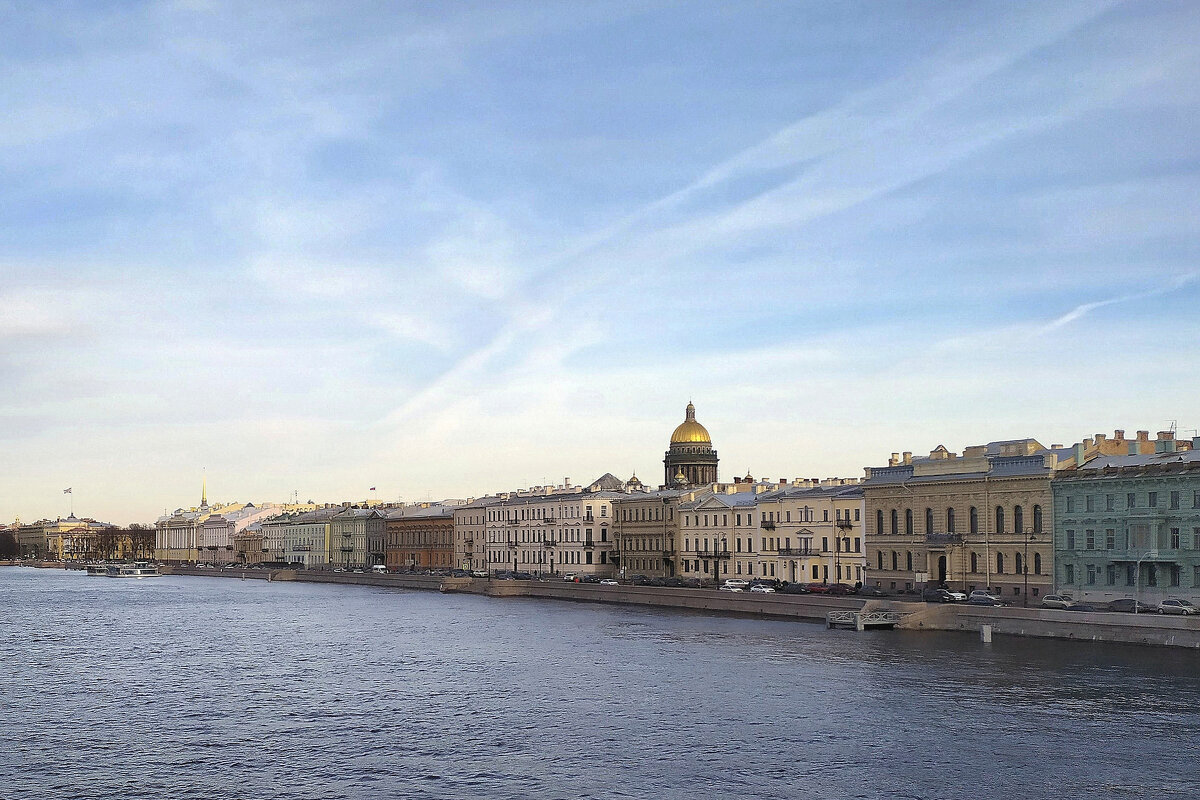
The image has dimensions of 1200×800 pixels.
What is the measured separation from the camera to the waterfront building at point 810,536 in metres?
84.0

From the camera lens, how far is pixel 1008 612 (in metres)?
58.0

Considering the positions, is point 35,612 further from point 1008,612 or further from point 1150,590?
point 1150,590

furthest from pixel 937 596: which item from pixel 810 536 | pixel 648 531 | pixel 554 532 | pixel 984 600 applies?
pixel 554 532

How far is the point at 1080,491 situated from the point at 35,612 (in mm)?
68742

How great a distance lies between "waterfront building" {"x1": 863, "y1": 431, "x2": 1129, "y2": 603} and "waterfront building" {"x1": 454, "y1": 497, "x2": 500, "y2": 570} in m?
58.7

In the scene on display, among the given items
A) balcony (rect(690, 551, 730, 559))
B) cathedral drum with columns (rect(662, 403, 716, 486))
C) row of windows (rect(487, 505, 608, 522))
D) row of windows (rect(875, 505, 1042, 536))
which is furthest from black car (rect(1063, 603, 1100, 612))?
cathedral drum with columns (rect(662, 403, 716, 486))

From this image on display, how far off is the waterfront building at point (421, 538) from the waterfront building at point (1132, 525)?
82.4 m

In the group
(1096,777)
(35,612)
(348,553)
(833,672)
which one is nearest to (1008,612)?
(833,672)

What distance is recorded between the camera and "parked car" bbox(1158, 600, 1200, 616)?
5395 cm

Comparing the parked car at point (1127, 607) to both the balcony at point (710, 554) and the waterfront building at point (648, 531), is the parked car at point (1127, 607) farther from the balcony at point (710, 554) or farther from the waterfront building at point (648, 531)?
the waterfront building at point (648, 531)

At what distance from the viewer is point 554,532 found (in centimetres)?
11862

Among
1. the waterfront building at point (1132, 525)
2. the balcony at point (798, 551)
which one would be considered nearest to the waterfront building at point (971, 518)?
the waterfront building at point (1132, 525)

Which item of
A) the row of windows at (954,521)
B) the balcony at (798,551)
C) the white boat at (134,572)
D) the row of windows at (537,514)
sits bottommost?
the white boat at (134,572)

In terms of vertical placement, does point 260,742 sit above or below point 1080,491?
below
